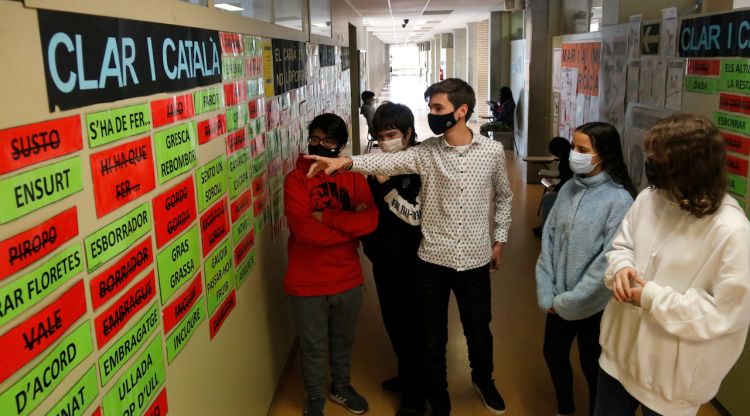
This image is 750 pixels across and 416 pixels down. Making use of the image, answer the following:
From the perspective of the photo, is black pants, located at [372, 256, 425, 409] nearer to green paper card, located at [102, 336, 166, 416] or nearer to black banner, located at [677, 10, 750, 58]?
green paper card, located at [102, 336, 166, 416]

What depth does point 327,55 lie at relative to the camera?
5.25m

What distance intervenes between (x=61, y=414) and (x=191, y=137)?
0.92 meters

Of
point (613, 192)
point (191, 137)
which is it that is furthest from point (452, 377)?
point (191, 137)

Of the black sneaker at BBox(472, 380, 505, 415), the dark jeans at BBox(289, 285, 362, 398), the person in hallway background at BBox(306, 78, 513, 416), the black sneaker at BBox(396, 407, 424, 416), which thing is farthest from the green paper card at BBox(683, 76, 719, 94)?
the black sneaker at BBox(396, 407, 424, 416)

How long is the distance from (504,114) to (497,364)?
7001 mm

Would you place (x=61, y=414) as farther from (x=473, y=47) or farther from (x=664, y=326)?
(x=473, y=47)

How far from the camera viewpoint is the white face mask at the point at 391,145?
2.54 metres

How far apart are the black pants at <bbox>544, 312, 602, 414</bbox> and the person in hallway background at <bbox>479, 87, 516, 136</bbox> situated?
282 inches

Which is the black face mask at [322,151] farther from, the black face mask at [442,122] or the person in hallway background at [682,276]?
the person in hallway background at [682,276]

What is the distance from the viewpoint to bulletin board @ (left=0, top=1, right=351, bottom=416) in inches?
39.8

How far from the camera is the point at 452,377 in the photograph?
3119mm

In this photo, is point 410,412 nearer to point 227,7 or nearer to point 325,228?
point 325,228

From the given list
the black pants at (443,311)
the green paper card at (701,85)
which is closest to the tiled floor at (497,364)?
the black pants at (443,311)

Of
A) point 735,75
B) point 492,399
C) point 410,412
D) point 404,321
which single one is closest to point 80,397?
point 404,321
